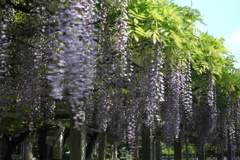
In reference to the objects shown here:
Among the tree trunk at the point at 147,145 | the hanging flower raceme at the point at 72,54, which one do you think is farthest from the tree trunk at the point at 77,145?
the tree trunk at the point at 147,145

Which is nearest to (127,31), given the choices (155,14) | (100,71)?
(155,14)

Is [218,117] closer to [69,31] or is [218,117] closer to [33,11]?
[33,11]

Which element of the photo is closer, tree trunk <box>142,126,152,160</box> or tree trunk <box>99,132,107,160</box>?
tree trunk <box>142,126,152,160</box>

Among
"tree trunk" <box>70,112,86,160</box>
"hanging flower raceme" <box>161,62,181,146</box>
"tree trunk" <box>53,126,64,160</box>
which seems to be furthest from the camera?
"tree trunk" <box>53,126,64,160</box>

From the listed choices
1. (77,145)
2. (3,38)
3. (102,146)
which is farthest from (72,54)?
(102,146)

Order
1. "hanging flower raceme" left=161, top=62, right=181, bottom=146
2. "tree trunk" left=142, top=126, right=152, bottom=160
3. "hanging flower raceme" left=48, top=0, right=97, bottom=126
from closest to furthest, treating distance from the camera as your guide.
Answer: "hanging flower raceme" left=48, top=0, right=97, bottom=126 < "hanging flower raceme" left=161, top=62, right=181, bottom=146 < "tree trunk" left=142, top=126, right=152, bottom=160

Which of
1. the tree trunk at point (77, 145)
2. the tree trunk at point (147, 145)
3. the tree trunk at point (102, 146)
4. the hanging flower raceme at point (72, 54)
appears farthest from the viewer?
the tree trunk at point (102, 146)

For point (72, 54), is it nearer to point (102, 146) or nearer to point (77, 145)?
point (77, 145)

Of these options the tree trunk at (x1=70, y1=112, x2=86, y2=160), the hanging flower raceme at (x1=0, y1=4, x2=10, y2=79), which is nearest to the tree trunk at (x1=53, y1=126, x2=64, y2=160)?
the tree trunk at (x1=70, y1=112, x2=86, y2=160)

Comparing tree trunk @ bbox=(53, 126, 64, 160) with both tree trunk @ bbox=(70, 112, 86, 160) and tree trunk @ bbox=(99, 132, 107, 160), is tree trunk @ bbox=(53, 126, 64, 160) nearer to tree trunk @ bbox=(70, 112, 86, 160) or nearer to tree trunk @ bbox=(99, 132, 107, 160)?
tree trunk @ bbox=(99, 132, 107, 160)

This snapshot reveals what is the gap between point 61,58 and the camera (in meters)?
4.41

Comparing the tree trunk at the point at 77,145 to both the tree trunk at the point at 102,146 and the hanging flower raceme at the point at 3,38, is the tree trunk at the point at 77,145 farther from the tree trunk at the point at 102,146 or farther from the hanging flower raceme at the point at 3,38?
the tree trunk at the point at 102,146

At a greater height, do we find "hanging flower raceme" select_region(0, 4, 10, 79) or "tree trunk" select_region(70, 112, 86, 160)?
"hanging flower raceme" select_region(0, 4, 10, 79)

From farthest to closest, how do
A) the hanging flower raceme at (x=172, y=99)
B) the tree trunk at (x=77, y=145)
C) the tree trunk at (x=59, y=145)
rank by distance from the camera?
the tree trunk at (x=59, y=145) → the hanging flower raceme at (x=172, y=99) → the tree trunk at (x=77, y=145)
